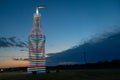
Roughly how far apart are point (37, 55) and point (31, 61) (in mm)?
3223

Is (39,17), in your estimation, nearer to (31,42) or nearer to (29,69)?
(31,42)

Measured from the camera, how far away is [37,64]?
8056cm

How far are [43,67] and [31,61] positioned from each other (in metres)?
5.00

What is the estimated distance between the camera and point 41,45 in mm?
81250

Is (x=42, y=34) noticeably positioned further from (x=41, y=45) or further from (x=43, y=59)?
(x=43, y=59)

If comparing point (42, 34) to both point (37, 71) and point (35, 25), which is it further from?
point (37, 71)

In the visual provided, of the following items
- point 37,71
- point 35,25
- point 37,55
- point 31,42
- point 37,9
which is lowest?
point 37,71

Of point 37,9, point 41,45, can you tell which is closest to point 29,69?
point 41,45

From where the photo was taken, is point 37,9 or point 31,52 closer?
point 31,52

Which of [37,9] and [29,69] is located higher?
[37,9]

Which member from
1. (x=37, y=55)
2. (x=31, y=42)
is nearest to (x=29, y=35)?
(x=31, y=42)

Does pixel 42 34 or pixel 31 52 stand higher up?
pixel 42 34

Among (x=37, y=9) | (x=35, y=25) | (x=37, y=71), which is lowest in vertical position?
(x=37, y=71)

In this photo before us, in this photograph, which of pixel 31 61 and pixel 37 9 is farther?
pixel 37 9
